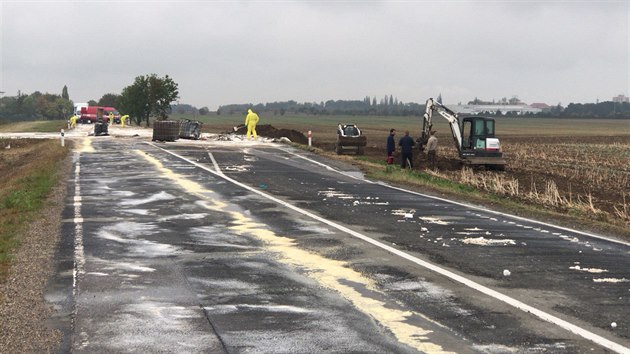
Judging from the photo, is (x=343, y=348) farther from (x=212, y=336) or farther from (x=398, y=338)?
(x=212, y=336)

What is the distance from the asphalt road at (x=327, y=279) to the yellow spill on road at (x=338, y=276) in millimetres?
30

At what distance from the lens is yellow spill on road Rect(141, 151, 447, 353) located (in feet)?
22.7

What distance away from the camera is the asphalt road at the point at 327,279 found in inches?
269

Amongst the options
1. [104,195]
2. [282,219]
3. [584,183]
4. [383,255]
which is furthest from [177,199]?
[584,183]

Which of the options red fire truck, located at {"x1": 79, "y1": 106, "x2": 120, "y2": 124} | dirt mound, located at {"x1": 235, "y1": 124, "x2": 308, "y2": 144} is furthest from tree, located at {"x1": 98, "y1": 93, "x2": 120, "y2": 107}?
dirt mound, located at {"x1": 235, "y1": 124, "x2": 308, "y2": 144}

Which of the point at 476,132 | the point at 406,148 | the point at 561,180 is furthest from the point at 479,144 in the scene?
the point at 406,148

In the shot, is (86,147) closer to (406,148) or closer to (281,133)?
(406,148)

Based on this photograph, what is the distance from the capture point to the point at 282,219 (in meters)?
14.6

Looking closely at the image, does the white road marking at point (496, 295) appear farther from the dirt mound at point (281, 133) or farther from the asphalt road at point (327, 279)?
the dirt mound at point (281, 133)

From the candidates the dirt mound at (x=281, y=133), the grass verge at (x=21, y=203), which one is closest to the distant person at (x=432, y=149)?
the grass verge at (x=21, y=203)

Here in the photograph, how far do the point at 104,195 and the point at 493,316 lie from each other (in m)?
13.0

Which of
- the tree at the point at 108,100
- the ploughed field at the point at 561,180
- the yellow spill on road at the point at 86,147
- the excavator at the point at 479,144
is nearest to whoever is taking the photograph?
the ploughed field at the point at 561,180

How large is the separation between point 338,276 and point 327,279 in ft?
0.78

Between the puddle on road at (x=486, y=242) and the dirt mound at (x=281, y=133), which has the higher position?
the dirt mound at (x=281, y=133)
